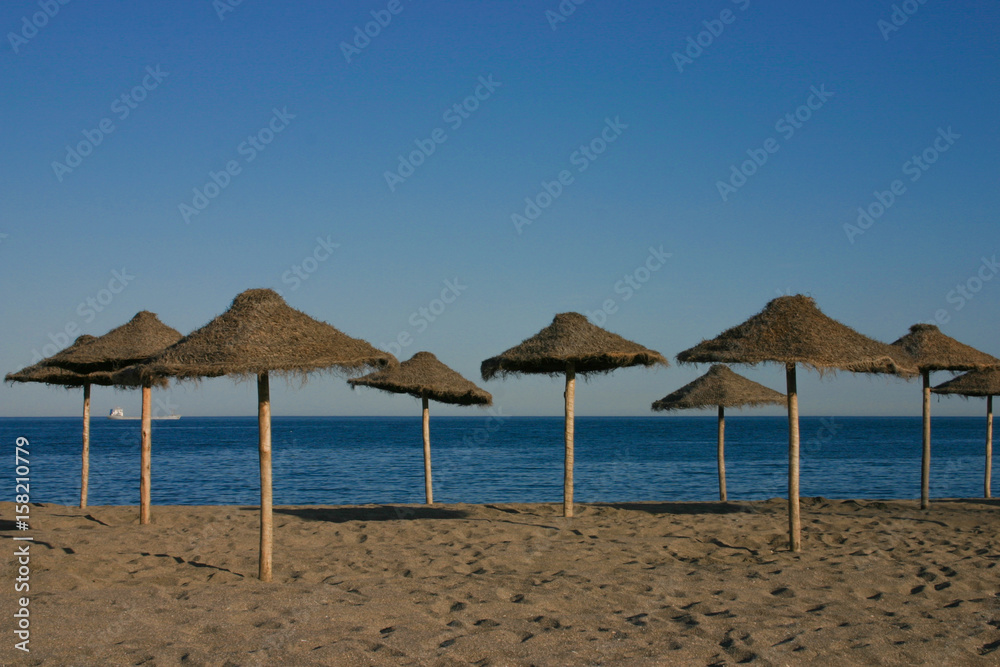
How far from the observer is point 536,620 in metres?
6.12

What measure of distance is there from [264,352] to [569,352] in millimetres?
5068

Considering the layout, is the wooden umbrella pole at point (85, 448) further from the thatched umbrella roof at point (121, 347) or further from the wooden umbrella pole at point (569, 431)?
the wooden umbrella pole at point (569, 431)

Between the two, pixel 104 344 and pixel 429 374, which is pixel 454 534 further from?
pixel 104 344

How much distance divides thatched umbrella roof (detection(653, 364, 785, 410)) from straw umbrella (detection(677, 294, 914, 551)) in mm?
5604

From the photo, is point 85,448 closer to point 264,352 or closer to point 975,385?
point 264,352

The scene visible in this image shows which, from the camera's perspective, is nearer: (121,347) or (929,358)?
(121,347)

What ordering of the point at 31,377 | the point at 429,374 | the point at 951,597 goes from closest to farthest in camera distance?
the point at 951,597, the point at 31,377, the point at 429,374

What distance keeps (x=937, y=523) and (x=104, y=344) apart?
12918 millimetres

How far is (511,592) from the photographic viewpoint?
280 inches

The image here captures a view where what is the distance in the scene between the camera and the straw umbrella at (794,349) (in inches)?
344

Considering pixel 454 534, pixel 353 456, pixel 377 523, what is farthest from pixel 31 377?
pixel 353 456
